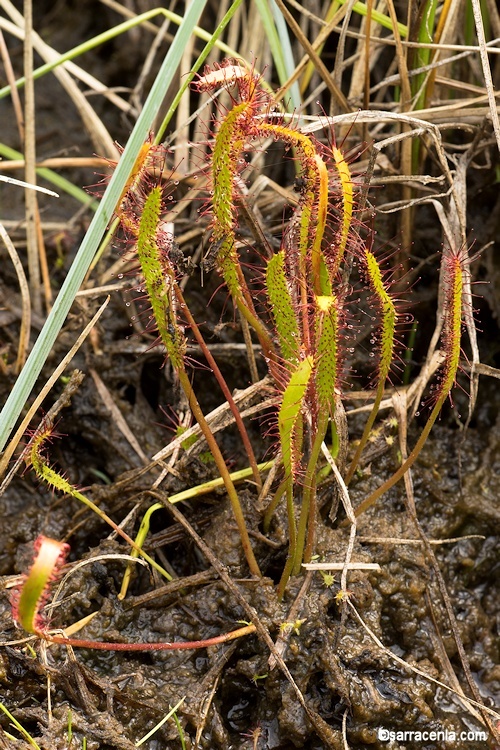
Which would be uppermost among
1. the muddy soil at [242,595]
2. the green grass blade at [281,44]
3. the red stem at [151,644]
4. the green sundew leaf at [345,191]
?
the green grass blade at [281,44]

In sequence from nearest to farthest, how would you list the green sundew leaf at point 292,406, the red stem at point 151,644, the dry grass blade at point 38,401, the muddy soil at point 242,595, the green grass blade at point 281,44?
the green sundew leaf at point 292,406 → the red stem at point 151,644 → the muddy soil at point 242,595 → the dry grass blade at point 38,401 → the green grass blade at point 281,44

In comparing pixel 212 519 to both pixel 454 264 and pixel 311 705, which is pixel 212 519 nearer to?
pixel 311 705

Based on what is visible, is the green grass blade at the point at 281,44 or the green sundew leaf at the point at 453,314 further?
the green grass blade at the point at 281,44

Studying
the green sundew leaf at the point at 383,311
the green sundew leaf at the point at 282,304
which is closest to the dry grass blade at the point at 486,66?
the green sundew leaf at the point at 383,311

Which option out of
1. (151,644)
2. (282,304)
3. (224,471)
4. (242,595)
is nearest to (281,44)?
(282,304)

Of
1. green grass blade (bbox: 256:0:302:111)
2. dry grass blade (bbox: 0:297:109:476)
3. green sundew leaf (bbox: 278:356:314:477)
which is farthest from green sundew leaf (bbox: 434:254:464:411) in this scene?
green grass blade (bbox: 256:0:302:111)

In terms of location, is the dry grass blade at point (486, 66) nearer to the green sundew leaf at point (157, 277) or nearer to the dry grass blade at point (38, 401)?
the green sundew leaf at point (157, 277)
